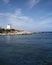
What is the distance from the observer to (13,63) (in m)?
19.8

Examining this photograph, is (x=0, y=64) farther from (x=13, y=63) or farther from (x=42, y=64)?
(x=42, y=64)

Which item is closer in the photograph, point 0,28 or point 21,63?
point 21,63

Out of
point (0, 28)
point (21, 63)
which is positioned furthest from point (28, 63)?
point (0, 28)

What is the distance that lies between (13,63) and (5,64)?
1.10 meters

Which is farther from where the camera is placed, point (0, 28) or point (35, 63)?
point (0, 28)

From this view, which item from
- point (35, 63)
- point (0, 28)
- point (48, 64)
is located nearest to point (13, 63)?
point (35, 63)

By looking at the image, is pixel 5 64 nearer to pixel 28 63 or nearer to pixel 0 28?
pixel 28 63

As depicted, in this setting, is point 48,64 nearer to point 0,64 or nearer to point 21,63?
point 21,63

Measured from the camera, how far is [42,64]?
19234mm

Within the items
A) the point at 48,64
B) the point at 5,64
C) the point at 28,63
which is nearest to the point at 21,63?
the point at 28,63

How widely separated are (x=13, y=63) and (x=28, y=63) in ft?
6.79

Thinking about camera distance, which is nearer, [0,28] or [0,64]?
[0,64]

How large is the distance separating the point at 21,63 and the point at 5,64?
2157 millimetres

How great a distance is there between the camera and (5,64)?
768 inches
